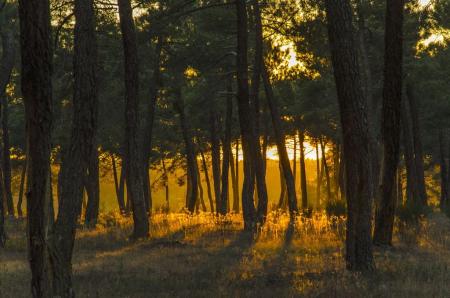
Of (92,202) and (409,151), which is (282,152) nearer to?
(409,151)

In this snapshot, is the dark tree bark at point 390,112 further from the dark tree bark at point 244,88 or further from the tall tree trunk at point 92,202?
the tall tree trunk at point 92,202

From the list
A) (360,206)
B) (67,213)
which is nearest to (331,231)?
(360,206)

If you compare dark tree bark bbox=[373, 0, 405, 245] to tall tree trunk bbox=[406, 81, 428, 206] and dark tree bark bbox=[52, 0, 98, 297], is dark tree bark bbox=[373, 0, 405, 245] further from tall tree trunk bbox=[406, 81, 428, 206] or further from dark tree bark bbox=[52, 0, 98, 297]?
tall tree trunk bbox=[406, 81, 428, 206]

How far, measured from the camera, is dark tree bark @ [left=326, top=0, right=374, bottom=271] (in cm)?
1152

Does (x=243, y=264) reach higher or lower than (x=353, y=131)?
lower

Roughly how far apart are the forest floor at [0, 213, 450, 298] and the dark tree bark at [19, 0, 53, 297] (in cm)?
302

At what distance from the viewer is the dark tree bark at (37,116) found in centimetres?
678

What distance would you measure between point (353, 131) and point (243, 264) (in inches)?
134

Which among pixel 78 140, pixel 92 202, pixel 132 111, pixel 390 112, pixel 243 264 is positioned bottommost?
pixel 243 264

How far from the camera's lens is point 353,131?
1175cm

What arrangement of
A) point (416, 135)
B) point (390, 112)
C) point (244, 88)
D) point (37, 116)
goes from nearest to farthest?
point (37, 116) → point (390, 112) → point (244, 88) → point (416, 135)

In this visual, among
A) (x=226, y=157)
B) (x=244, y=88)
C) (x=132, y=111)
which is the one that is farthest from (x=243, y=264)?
(x=226, y=157)

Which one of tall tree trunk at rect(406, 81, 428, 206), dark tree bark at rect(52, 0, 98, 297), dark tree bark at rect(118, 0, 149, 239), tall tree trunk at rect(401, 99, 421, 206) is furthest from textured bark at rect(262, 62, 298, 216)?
dark tree bark at rect(52, 0, 98, 297)

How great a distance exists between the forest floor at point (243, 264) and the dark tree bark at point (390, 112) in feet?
2.33
